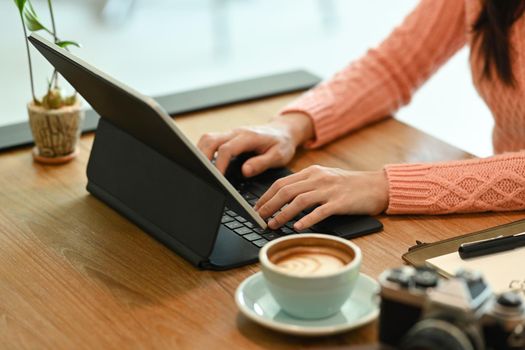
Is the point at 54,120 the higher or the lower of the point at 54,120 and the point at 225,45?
the higher

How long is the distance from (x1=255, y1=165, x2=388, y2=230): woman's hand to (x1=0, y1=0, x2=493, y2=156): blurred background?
6.57 feet

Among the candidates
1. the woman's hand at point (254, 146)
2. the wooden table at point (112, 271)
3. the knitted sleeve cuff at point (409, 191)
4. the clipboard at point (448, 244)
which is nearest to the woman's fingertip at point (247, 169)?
the woman's hand at point (254, 146)

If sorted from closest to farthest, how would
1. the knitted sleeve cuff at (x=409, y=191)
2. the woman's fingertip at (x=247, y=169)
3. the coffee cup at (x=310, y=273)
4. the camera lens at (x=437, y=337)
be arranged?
the camera lens at (x=437, y=337) < the coffee cup at (x=310, y=273) < the knitted sleeve cuff at (x=409, y=191) < the woman's fingertip at (x=247, y=169)

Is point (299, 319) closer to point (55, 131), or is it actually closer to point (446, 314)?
point (446, 314)

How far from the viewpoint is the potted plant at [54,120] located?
1408mm

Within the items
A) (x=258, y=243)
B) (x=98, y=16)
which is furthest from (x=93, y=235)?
(x=98, y=16)

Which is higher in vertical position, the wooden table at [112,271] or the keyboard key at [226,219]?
the keyboard key at [226,219]

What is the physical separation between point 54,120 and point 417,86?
28.1 inches

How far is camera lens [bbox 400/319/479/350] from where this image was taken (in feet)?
2.37

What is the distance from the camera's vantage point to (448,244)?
114cm

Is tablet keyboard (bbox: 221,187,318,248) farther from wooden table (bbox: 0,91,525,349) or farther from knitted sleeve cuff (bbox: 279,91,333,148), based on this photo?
knitted sleeve cuff (bbox: 279,91,333,148)

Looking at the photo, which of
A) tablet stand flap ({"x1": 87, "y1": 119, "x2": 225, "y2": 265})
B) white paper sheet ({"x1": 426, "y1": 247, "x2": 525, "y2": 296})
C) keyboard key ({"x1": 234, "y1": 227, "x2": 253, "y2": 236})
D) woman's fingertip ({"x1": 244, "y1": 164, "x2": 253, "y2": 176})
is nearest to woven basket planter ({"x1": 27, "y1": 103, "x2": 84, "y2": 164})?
tablet stand flap ({"x1": 87, "y1": 119, "x2": 225, "y2": 265})

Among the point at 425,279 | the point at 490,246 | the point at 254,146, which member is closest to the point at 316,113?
the point at 254,146

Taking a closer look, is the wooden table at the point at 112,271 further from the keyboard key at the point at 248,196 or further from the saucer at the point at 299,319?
the keyboard key at the point at 248,196
